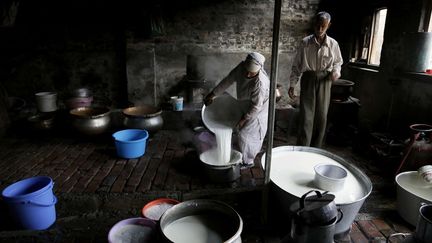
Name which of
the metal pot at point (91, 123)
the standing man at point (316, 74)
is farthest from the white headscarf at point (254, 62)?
the metal pot at point (91, 123)

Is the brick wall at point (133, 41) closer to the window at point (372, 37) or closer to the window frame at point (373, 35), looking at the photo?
the window at point (372, 37)

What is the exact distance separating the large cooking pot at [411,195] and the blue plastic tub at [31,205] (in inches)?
147

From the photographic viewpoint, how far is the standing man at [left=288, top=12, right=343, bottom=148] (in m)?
4.25

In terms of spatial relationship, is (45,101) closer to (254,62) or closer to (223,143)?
(223,143)

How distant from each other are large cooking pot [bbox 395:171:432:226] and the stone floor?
15 centimetres

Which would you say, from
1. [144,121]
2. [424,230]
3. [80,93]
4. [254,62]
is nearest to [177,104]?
[144,121]

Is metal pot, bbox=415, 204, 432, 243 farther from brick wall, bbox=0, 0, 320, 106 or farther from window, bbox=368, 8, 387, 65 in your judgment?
brick wall, bbox=0, 0, 320, 106

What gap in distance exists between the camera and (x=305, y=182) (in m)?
2.88

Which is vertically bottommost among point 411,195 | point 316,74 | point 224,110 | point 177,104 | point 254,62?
point 411,195

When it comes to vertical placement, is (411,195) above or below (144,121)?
below

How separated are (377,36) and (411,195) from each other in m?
4.29

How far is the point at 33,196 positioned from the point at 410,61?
219 inches

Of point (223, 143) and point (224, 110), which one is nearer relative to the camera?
point (223, 143)

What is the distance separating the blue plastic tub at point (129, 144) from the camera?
4.35m
